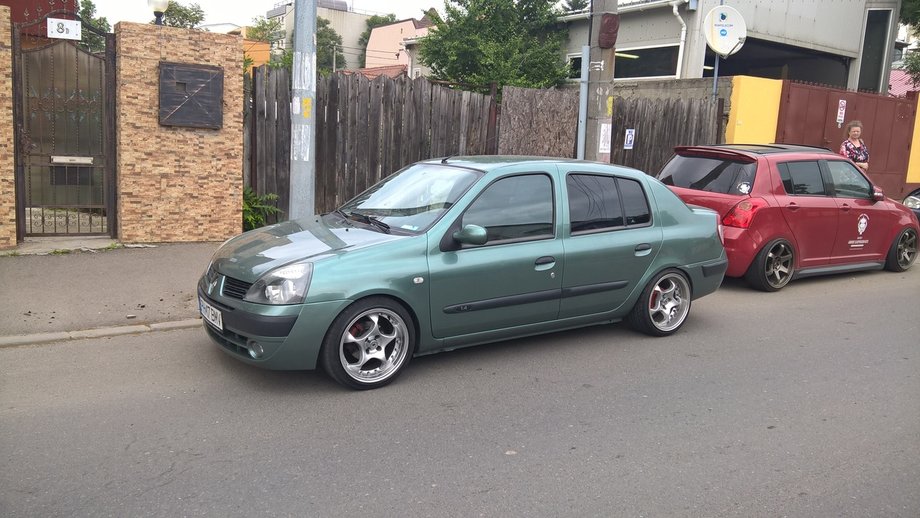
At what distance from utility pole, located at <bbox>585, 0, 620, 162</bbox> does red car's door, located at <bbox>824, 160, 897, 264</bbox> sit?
2.72m

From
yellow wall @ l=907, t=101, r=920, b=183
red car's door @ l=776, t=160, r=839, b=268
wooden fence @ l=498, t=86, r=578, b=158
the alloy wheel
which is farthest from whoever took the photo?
yellow wall @ l=907, t=101, r=920, b=183

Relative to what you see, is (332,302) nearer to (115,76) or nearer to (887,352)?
(887,352)

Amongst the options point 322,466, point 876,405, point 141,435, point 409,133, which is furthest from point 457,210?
point 409,133

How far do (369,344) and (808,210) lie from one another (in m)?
6.12

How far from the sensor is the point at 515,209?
5820 millimetres

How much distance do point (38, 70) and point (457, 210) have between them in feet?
20.1

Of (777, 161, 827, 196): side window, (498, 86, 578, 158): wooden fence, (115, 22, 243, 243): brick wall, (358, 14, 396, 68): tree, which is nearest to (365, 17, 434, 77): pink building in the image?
(358, 14, 396, 68): tree

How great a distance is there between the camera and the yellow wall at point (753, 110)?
587 inches

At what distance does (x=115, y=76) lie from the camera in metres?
9.05

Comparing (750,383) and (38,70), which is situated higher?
(38,70)

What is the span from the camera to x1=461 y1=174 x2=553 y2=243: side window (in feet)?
18.5

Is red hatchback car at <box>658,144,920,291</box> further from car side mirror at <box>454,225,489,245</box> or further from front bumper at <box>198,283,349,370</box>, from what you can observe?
front bumper at <box>198,283,349,370</box>

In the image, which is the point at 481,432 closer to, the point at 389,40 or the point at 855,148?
the point at 855,148

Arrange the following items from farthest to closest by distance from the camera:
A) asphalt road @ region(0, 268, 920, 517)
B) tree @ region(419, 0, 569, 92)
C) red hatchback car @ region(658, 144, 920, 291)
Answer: tree @ region(419, 0, 569, 92)
red hatchback car @ region(658, 144, 920, 291)
asphalt road @ region(0, 268, 920, 517)
